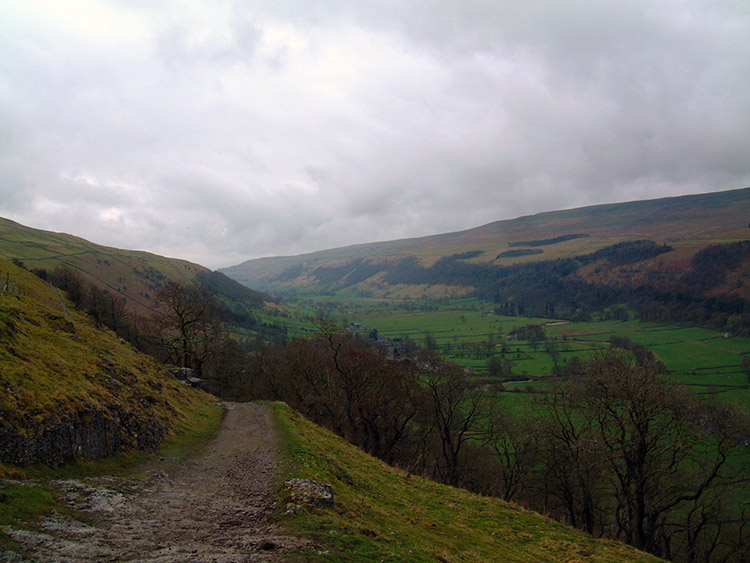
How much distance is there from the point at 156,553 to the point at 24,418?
6682 mm

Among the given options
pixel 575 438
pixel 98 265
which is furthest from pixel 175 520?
pixel 98 265

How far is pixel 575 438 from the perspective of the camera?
89.0 feet

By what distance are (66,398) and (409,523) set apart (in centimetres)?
1287

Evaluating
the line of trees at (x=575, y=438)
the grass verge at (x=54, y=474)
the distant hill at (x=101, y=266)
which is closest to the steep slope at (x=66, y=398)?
the grass verge at (x=54, y=474)

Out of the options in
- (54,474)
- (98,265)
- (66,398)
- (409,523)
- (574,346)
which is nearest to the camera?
(54,474)

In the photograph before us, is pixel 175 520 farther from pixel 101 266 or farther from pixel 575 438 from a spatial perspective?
pixel 101 266

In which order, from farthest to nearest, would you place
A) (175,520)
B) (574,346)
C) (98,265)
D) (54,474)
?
(98,265) → (574,346) → (54,474) → (175,520)

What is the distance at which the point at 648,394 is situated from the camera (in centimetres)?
2236

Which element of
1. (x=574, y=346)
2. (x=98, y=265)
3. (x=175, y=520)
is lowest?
(x=574, y=346)

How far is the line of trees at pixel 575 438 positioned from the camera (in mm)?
23594

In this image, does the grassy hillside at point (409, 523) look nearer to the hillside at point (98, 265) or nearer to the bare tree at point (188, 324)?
the bare tree at point (188, 324)

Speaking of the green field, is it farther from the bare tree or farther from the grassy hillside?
the grassy hillside

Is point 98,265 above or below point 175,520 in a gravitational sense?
above

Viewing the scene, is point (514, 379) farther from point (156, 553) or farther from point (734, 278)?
point (734, 278)
